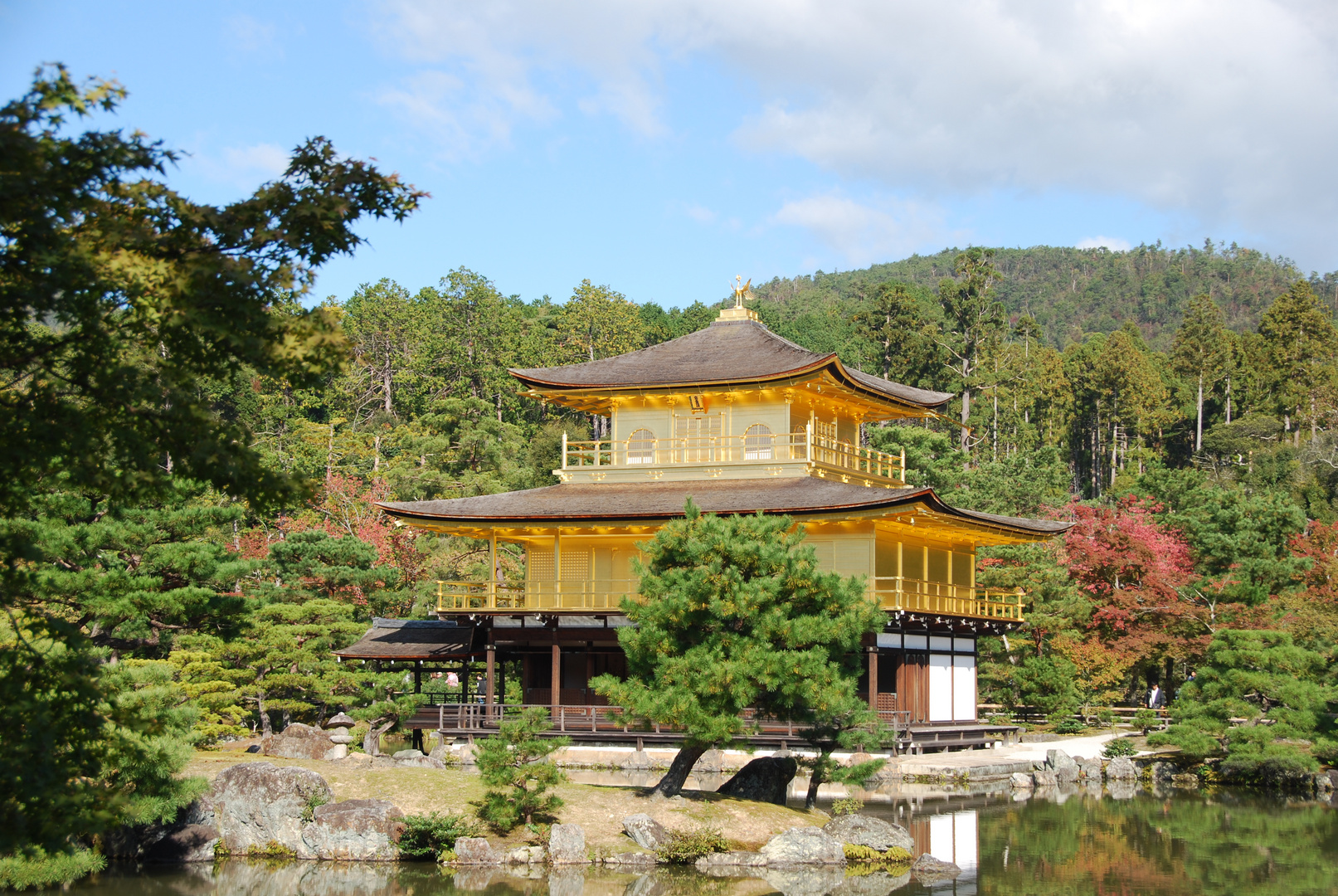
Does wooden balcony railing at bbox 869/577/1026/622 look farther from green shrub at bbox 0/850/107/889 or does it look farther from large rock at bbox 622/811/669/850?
green shrub at bbox 0/850/107/889

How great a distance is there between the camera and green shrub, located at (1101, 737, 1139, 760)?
93.4 ft

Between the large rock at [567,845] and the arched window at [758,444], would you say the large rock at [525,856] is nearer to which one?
the large rock at [567,845]

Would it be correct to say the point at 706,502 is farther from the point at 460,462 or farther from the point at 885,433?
the point at 460,462

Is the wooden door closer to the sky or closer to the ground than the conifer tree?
closer to the ground

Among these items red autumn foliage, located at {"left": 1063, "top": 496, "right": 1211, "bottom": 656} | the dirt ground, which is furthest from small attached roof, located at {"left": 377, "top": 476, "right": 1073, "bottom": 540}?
the dirt ground

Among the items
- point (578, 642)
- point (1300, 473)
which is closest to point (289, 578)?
point (578, 642)

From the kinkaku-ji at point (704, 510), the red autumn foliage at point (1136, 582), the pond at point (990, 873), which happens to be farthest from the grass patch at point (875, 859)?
the red autumn foliage at point (1136, 582)

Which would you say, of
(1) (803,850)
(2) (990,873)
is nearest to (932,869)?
(2) (990,873)

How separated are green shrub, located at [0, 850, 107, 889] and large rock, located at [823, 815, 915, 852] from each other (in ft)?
31.3

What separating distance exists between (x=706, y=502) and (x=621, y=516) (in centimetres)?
182

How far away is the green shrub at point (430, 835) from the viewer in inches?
702

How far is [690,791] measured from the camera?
1991cm

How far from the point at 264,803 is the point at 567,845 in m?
4.27

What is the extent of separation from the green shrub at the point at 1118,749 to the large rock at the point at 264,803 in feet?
57.1
